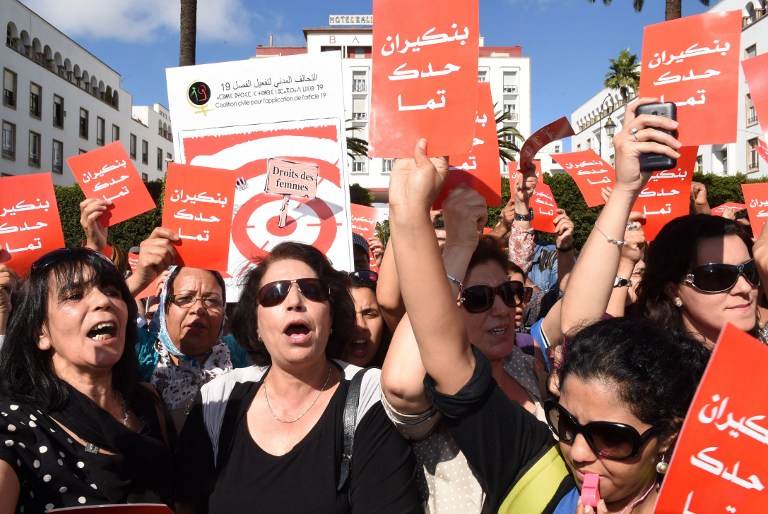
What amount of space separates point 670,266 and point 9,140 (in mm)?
40877

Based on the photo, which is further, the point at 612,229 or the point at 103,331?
the point at 103,331

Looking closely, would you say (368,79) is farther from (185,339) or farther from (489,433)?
(489,433)

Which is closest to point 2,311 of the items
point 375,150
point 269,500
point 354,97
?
point 269,500

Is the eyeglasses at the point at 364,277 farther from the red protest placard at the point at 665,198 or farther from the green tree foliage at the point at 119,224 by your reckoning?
the green tree foliage at the point at 119,224

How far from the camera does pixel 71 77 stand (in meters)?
45.3

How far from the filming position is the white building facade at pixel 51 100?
37.2m

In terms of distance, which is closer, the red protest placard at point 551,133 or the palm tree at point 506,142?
the red protest placard at point 551,133

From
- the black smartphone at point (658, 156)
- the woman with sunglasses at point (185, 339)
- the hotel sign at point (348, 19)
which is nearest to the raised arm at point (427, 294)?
the black smartphone at point (658, 156)

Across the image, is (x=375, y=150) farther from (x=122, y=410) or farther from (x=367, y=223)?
(x=367, y=223)

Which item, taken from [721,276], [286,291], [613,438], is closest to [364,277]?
[286,291]

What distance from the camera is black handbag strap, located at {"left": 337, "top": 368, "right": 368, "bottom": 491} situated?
2094 millimetres

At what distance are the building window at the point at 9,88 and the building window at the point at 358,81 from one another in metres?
35.2

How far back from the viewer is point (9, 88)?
3700 cm

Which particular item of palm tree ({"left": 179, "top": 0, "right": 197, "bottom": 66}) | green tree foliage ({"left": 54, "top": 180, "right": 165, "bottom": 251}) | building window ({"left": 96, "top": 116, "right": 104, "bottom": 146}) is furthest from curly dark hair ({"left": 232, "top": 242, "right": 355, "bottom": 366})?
building window ({"left": 96, "top": 116, "right": 104, "bottom": 146})
